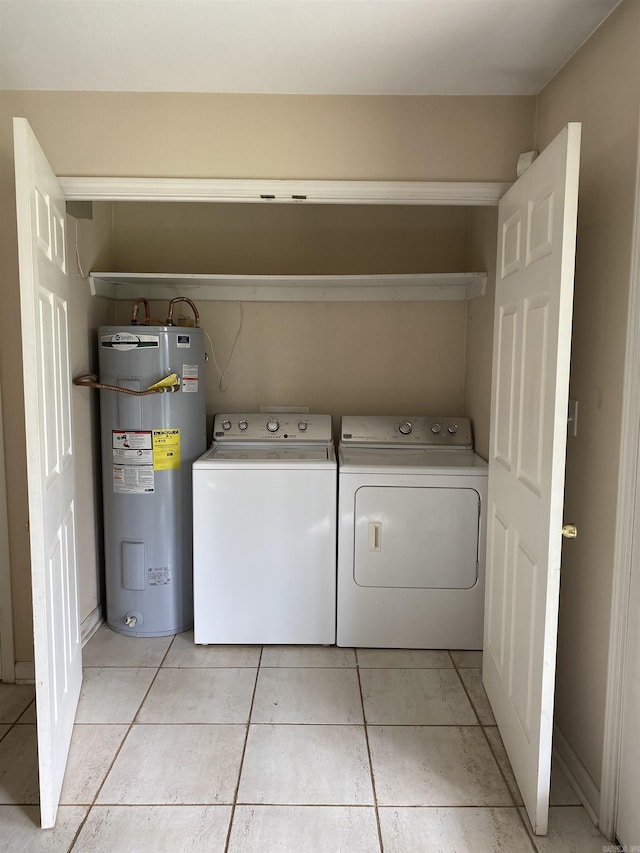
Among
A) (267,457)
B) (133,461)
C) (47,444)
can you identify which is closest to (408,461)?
(267,457)

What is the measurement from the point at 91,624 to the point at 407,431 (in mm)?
1851

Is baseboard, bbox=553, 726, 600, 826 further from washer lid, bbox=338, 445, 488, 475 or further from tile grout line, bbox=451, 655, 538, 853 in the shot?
washer lid, bbox=338, 445, 488, 475

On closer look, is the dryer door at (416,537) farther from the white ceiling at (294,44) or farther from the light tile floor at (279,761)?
the white ceiling at (294,44)

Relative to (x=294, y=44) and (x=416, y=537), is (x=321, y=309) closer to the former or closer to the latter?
(x=416, y=537)

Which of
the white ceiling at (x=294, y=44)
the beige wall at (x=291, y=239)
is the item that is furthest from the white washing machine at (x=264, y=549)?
the white ceiling at (x=294, y=44)

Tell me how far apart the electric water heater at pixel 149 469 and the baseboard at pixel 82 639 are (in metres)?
0.09

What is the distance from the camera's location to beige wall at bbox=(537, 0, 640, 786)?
1650 millimetres

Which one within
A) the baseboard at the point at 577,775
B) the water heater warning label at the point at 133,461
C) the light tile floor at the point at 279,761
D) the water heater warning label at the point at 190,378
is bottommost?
the light tile floor at the point at 279,761

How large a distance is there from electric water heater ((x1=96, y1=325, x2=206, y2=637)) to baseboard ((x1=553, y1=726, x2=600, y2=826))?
1.74 m

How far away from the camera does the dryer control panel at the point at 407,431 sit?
10.5 ft

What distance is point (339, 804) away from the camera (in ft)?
6.01

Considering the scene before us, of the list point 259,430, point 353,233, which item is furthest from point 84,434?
point 353,233

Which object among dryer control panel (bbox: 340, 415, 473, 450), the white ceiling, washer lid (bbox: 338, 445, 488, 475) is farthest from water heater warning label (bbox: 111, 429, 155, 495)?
the white ceiling

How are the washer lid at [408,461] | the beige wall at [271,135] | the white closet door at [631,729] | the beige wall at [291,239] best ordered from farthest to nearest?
1. the beige wall at [291,239]
2. the washer lid at [408,461]
3. the beige wall at [271,135]
4. the white closet door at [631,729]
